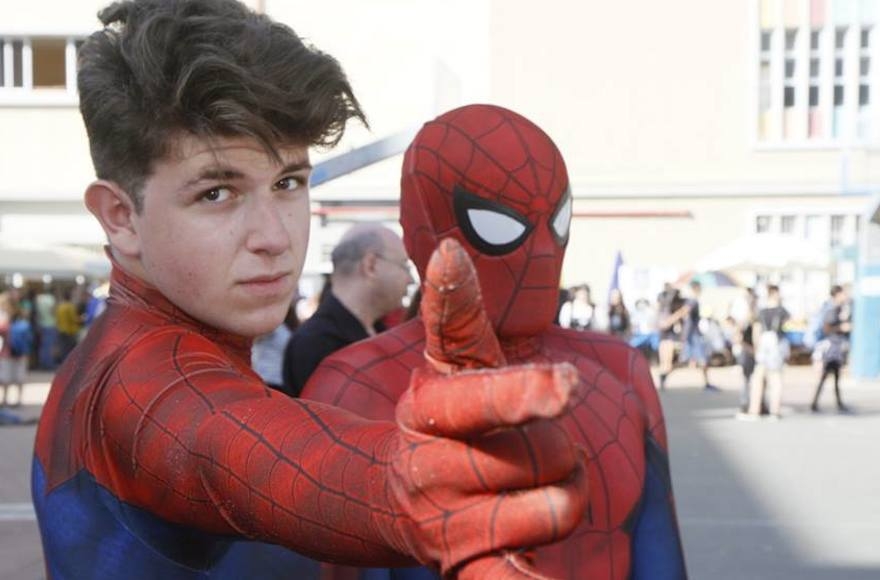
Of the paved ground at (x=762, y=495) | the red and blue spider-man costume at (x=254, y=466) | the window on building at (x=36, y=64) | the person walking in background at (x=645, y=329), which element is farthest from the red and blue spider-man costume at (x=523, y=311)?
the window on building at (x=36, y=64)

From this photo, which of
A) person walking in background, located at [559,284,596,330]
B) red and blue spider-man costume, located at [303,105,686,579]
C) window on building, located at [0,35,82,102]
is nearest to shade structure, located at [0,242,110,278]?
window on building, located at [0,35,82,102]

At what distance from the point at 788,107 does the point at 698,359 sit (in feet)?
26.4

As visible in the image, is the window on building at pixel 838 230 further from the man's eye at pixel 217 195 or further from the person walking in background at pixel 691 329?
the man's eye at pixel 217 195

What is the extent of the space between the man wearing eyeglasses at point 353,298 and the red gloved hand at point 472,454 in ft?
10.8

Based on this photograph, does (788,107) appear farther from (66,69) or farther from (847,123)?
(66,69)

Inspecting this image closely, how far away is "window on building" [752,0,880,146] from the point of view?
70.8 feet

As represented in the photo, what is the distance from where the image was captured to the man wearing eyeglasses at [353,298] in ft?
13.9

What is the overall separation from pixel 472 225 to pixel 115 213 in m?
0.67

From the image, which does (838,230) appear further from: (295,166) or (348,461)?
(348,461)

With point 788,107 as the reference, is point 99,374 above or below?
below

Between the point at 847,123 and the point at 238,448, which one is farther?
the point at 847,123

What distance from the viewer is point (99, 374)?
1.28 m

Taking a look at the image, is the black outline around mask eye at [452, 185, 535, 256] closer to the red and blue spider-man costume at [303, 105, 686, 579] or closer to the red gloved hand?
the red and blue spider-man costume at [303, 105, 686, 579]

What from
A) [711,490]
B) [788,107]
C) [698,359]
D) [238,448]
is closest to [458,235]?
[238,448]
